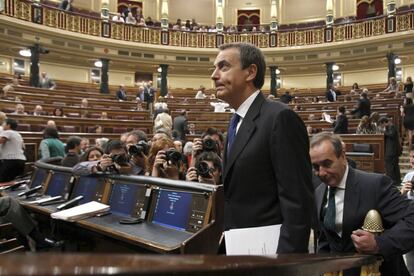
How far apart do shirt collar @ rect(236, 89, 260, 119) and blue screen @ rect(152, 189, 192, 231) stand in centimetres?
94

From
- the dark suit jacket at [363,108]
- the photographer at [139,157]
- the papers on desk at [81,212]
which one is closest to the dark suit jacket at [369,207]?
the papers on desk at [81,212]

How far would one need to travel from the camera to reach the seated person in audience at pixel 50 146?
5.43m

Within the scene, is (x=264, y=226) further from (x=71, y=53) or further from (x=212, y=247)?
(x=71, y=53)

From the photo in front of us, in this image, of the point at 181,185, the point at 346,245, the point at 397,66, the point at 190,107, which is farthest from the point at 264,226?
the point at 397,66

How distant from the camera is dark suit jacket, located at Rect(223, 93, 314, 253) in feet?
4.01

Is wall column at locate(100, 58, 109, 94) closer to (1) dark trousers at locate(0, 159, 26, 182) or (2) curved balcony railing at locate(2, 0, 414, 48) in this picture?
(2) curved balcony railing at locate(2, 0, 414, 48)

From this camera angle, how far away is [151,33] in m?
16.7

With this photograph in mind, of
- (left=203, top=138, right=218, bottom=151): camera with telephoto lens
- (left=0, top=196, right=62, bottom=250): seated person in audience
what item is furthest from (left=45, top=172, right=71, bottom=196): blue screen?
(left=203, top=138, right=218, bottom=151): camera with telephoto lens

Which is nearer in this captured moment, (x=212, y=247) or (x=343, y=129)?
(x=212, y=247)

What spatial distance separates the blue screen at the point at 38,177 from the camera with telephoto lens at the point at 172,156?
1.94 metres

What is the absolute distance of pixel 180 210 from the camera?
2291 millimetres

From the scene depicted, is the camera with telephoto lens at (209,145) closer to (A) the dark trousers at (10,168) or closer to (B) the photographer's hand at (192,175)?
(B) the photographer's hand at (192,175)

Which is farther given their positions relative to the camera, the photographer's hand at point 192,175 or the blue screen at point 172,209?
the photographer's hand at point 192,175

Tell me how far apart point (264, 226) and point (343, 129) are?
25.7 ft
